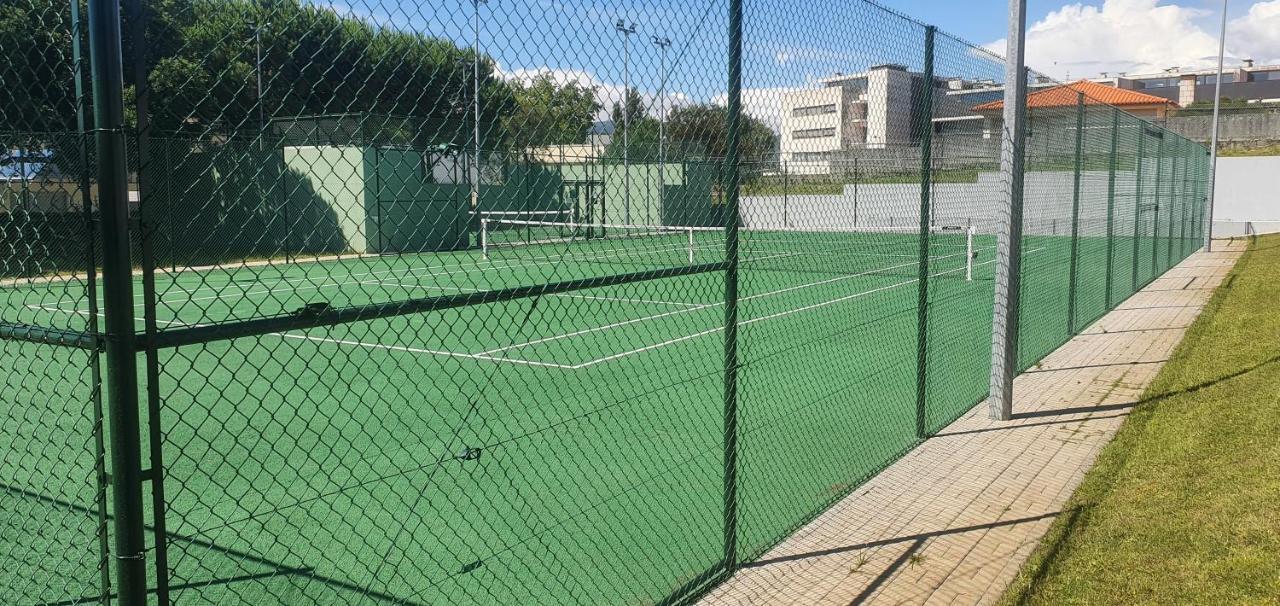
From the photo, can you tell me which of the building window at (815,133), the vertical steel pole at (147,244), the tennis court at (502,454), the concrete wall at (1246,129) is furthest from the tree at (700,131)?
the concrete wall at (1246,129)

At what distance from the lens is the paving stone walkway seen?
13.4 feet

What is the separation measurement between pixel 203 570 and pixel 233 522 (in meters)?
0.55

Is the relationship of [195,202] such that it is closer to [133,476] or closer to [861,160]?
[861,160]

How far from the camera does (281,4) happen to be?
2545mm

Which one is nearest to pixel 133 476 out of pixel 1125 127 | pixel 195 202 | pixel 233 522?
pixel 233 522

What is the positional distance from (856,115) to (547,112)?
10.5 feet

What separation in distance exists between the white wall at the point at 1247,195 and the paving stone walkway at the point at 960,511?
26420 millimetres

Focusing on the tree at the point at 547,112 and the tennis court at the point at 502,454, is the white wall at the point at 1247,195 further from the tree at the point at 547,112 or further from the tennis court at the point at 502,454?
the tree at the point at 547,112

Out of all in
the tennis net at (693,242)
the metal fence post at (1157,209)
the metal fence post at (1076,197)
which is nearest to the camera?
the tennis net at (693,242)

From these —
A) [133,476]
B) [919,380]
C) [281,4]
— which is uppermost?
[281,4]

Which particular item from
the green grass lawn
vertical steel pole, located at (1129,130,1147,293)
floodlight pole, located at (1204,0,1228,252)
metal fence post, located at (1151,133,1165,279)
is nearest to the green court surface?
the green grass lawn

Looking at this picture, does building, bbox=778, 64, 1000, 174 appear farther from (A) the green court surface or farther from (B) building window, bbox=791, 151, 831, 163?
(A) the green court surface

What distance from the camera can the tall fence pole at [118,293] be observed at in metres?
2.01

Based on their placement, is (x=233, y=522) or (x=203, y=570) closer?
(x=203, y=570)
